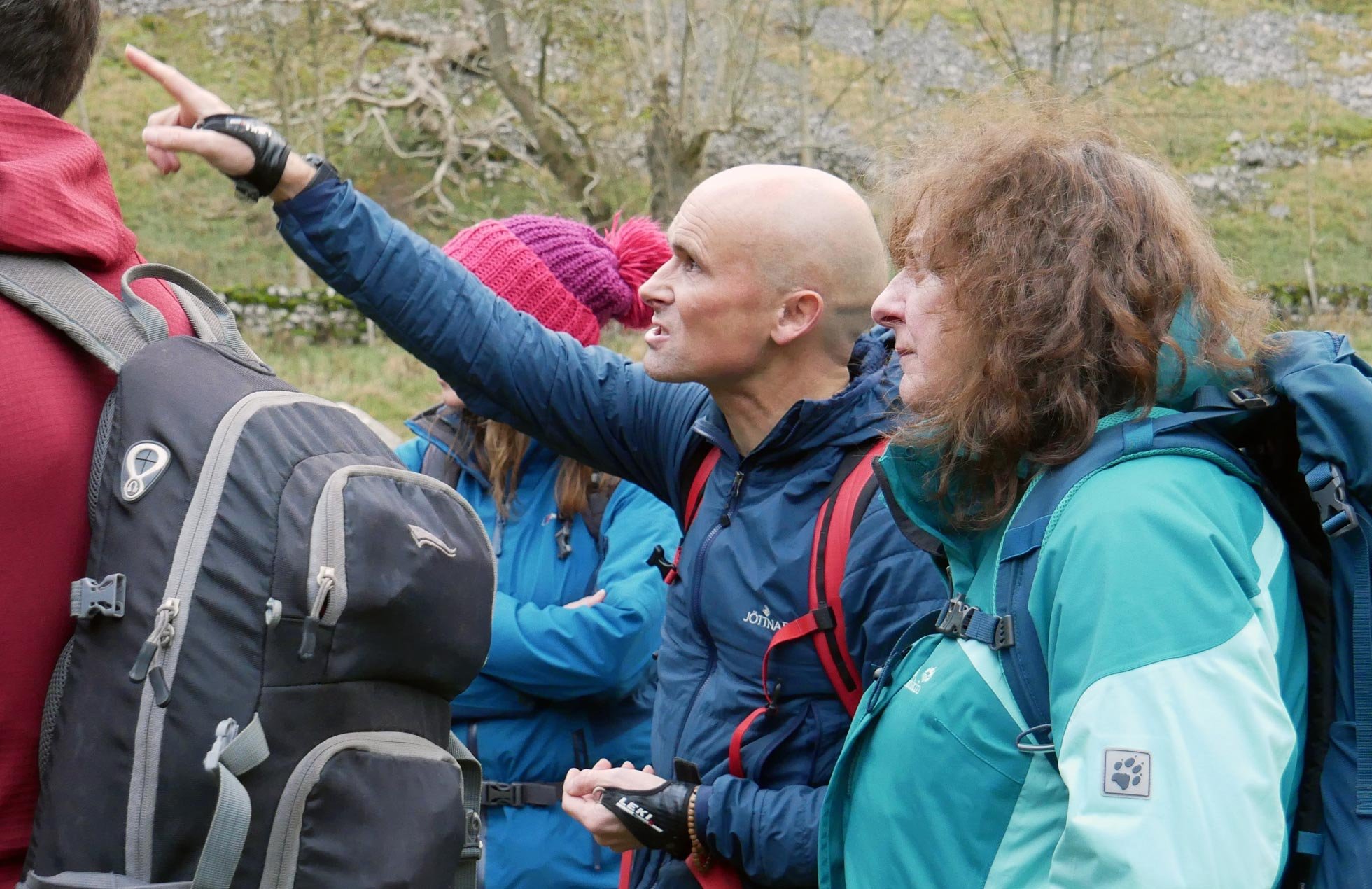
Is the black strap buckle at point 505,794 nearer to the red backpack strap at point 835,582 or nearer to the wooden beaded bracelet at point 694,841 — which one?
the wooden beaded bracelet at point 694,841

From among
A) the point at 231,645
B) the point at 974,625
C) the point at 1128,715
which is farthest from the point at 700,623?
the point at 1128,715

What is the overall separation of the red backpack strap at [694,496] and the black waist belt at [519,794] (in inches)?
29.8

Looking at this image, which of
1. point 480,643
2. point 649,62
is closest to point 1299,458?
point 480,643

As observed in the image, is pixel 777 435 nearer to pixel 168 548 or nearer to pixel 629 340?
pixel 168 548

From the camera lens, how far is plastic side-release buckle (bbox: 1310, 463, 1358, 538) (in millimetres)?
1396

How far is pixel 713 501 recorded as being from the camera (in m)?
2.56

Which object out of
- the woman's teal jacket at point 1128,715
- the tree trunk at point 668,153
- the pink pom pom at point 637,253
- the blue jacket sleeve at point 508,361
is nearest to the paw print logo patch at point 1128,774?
the woman's teal jacket at point 1128,715

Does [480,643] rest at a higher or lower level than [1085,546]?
lower

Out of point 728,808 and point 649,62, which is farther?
point 649,62

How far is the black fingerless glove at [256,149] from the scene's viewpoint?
7.36 ft

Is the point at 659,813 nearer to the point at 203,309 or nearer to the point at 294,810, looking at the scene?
the point at 294,810

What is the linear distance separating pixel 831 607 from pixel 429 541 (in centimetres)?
83

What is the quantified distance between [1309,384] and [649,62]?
19133 millimetres

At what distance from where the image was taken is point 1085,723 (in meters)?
1.37
